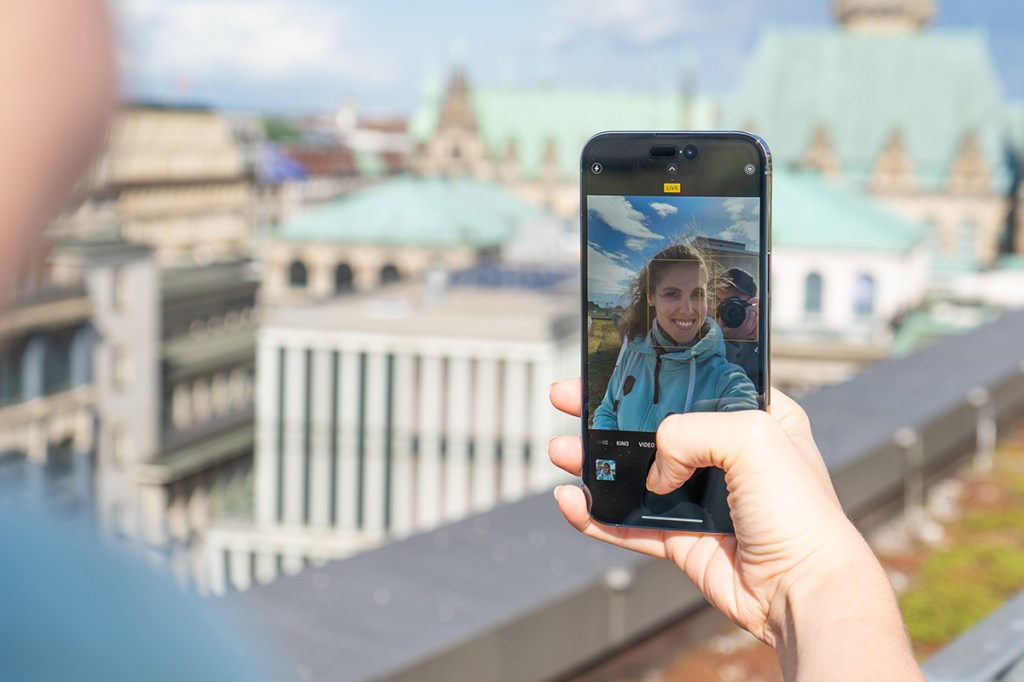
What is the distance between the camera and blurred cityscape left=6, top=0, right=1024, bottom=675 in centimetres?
4409

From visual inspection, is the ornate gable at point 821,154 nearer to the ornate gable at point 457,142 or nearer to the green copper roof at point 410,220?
the green copper roof at point 410,220

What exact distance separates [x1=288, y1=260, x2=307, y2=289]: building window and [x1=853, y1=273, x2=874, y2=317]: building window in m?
26.0

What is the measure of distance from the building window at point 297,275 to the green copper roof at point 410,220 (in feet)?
5.61

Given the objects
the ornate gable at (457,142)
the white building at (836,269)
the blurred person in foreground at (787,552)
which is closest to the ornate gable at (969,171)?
the white building at (836,269)

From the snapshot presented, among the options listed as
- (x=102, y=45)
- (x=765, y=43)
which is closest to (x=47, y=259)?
(x=102, y=45)

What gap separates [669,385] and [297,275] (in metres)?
71.1

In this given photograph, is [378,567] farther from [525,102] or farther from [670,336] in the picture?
[525,102]

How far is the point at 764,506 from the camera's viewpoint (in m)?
1.51

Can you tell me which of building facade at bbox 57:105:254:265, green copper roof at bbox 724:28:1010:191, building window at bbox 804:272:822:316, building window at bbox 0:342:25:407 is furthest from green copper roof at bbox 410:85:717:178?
building window at bbox 0:342:25:407

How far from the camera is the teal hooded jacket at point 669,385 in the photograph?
1614 millimetres

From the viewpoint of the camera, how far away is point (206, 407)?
58.6 meters

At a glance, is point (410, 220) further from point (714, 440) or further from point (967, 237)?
point (714, 440)

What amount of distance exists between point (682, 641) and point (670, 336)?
417 cm

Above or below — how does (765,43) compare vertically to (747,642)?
above
